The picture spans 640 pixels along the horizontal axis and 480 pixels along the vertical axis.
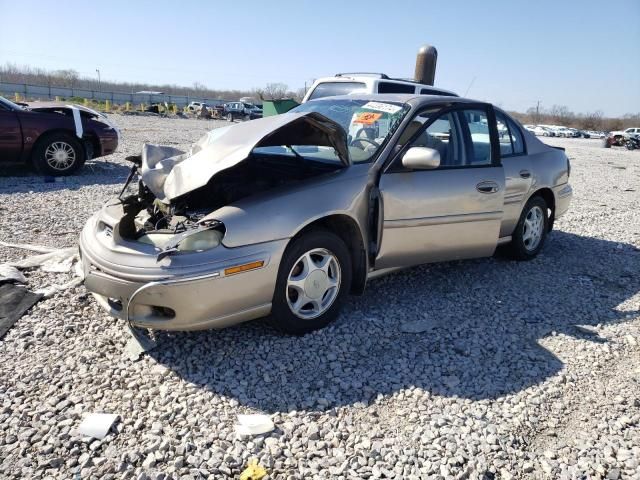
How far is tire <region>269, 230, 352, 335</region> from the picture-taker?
3270 mm

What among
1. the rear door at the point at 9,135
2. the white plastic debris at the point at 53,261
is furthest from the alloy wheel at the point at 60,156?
the white plastic debris at the point at 53,261

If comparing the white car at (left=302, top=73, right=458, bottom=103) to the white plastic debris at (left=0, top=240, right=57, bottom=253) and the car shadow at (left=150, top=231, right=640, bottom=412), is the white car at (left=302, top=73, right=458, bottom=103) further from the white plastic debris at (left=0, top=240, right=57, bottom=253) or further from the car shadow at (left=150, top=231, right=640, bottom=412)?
the white plastic debris at (left=0, top=240, right=57, bottom=253)

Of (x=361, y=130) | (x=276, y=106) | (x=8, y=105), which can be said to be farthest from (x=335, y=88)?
(x=8, y=105)

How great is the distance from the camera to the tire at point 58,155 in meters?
8.64

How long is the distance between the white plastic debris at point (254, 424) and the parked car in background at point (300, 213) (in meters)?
0.61

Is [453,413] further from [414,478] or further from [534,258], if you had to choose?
[534,258]

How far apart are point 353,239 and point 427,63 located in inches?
461

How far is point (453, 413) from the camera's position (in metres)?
2.79

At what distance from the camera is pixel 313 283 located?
135 inches

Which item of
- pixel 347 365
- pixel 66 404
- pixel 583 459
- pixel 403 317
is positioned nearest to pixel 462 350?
pixel 403 317

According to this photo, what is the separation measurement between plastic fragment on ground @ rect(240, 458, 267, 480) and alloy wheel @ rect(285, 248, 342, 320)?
3.83ft

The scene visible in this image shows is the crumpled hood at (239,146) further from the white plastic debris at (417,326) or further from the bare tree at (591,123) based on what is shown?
the bare tree at (591,123)

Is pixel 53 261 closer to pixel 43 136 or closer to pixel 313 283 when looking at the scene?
pixel 313 283

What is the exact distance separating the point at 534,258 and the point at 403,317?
7.86ft
